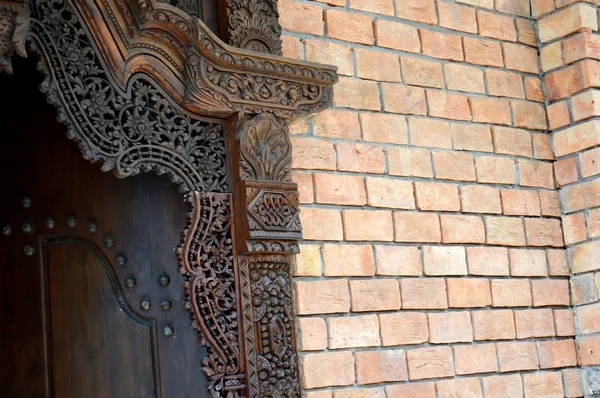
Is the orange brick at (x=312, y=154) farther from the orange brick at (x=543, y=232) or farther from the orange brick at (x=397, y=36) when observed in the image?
the orange brick at (x=543, y=232)

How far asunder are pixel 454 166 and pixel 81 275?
141 centimetres

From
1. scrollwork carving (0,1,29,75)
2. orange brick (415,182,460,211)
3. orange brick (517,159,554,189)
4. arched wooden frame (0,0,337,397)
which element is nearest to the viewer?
scrollwork carving (0,1,29,75)

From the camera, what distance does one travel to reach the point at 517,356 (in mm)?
3344

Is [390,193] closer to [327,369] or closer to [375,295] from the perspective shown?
[375,295]

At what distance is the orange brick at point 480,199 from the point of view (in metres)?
3.37

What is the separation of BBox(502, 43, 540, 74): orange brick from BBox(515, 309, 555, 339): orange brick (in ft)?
3.26

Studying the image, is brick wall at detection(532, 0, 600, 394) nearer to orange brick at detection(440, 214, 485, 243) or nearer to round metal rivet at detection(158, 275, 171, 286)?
orange brick at detection(440, 214, 485, 243)

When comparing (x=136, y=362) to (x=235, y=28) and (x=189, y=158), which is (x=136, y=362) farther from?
→ (x=235, y=28)

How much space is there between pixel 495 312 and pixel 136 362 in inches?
52.4

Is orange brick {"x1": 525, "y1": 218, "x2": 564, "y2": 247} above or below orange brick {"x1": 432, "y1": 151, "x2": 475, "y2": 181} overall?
below

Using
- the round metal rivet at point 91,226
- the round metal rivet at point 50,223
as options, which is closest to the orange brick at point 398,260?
the round metal rivet at point 91,226

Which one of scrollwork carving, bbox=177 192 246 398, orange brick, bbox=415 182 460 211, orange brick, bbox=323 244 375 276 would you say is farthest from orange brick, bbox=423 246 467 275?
scrollwork carving, bbox=177 192 246 398

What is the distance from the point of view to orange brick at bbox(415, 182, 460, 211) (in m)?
3.24

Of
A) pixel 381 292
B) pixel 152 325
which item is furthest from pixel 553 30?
pixel 152 325
